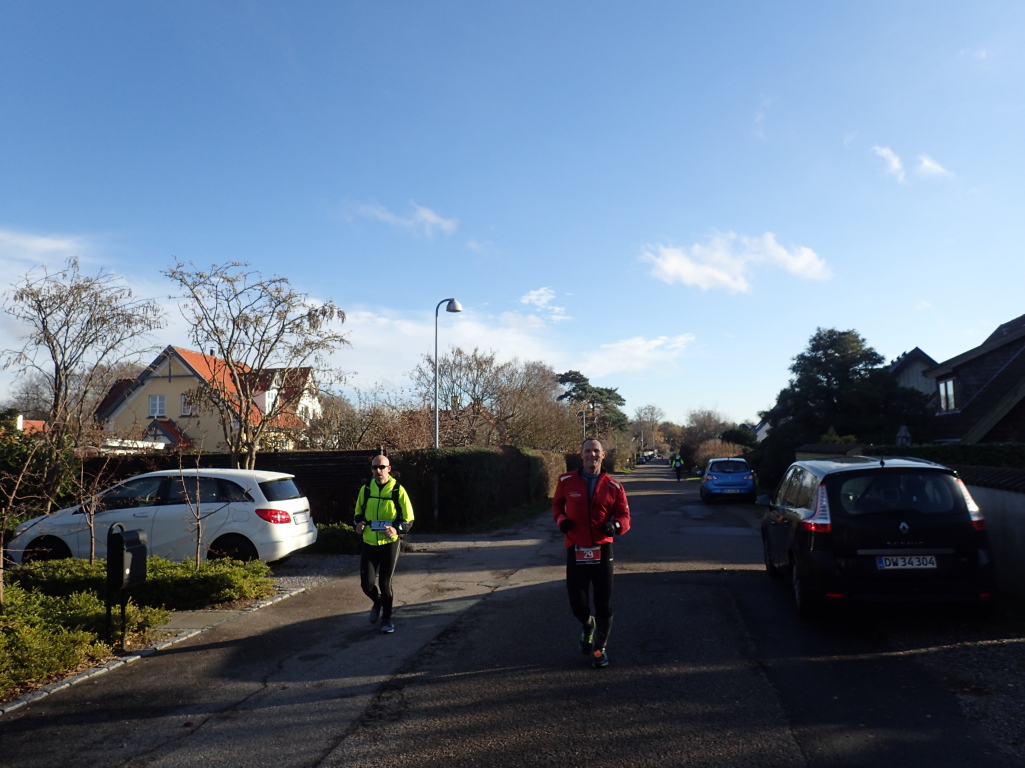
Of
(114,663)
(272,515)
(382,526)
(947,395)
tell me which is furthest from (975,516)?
(947,395)

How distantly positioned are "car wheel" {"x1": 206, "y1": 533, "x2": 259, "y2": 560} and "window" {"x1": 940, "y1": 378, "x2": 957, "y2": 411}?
1079 inches

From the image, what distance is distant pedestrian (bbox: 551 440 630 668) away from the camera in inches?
235

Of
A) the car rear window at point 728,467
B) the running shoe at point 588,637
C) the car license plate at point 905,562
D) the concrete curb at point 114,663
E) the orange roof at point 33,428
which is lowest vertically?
the concrete curb at point 114,663

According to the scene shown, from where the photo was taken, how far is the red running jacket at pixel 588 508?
598 cm

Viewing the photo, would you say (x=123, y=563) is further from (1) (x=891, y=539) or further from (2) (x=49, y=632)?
(1) (x=891, y=539)

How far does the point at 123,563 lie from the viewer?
6.58 m

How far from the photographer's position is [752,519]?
2053 cm

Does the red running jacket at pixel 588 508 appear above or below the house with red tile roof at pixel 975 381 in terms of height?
below

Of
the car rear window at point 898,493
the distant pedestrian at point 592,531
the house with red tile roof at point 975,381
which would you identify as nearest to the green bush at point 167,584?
the distant pedestrian at point 592,531

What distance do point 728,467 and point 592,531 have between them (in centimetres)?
2109

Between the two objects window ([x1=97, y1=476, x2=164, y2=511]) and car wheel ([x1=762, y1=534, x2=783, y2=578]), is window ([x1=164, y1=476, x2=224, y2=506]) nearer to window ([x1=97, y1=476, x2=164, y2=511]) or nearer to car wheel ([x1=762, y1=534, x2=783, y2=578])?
window ([x1=97, y1=476, x2=164, y2=511])

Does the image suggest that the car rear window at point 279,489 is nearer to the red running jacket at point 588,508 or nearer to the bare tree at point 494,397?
the red running jacket at point 588,508

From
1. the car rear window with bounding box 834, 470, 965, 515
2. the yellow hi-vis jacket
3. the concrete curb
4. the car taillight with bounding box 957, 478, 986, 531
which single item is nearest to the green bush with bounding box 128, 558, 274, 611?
the concrete curb

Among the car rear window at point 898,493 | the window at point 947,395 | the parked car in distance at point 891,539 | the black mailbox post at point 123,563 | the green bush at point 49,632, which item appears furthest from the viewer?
the window at point 947,395
